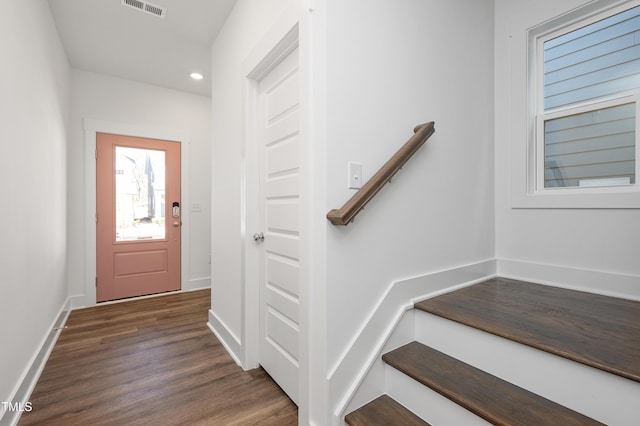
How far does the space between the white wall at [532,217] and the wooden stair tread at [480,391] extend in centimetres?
115

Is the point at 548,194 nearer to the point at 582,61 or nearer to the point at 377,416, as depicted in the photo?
the point at 582,61

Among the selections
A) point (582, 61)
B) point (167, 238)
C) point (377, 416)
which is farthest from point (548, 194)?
point (167, 238)

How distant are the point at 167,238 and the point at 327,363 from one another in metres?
3.40

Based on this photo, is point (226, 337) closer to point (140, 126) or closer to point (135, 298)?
point (135, 298)

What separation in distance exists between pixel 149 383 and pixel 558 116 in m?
3.25

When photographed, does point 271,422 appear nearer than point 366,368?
No

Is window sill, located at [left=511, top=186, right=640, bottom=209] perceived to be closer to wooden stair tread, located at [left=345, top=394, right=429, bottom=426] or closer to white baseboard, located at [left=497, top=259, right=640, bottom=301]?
white baseboard, located at [left=497, top=259, right=640, bottom=301]

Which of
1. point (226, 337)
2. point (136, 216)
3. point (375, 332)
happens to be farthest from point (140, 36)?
point (375, 332)

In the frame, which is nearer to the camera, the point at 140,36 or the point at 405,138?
the point at 405,138

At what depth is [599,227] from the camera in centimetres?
175

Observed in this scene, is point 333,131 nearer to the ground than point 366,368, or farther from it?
farther from it

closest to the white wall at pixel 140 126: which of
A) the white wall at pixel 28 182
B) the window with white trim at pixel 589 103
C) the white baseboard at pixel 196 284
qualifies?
the white baseboard at pixel 196 284

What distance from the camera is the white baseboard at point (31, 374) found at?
1434mm

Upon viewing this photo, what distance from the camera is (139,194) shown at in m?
3.68
